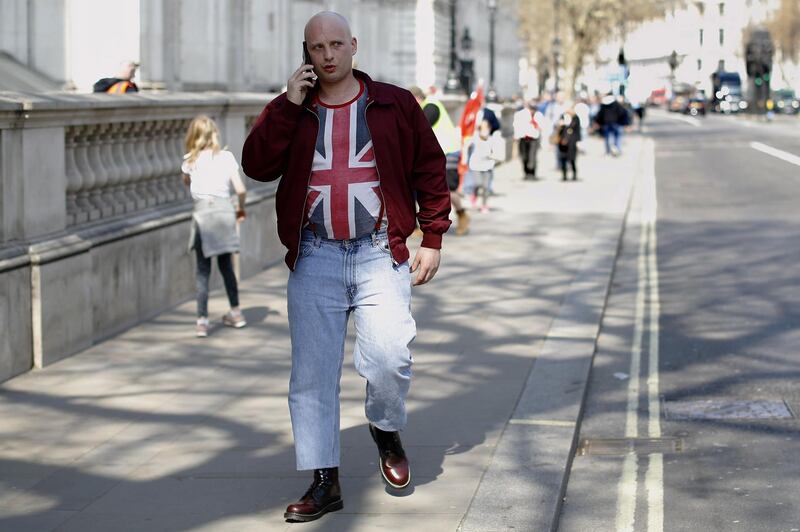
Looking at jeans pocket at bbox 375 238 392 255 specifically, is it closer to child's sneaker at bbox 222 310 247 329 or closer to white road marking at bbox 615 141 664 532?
white road marking at bbox 615 141 664 532

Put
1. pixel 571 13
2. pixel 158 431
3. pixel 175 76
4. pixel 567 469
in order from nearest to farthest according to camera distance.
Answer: pixel 567 469 → pixel 158 431 → pixel 175 76 → pixel 571 13

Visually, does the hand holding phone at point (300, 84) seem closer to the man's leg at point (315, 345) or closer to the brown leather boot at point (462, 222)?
the man's leg at point (315, 345)

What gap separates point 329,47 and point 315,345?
3.95 ft

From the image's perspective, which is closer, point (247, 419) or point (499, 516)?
point (499, 516)

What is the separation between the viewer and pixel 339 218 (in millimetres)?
5949

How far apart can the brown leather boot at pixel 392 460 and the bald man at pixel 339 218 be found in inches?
7.8

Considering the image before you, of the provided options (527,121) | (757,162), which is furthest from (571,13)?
(527,121)

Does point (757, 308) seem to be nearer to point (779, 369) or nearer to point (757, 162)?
point (779, 369)

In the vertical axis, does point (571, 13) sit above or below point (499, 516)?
above

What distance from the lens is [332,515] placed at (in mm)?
6168

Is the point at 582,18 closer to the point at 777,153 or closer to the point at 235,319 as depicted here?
the point at 777,153

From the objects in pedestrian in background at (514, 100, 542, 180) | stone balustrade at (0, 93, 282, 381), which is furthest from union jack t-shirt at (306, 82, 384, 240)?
pedestrian in background at (514, 100, 542, 180)

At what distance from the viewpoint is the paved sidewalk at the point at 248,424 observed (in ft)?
20.5

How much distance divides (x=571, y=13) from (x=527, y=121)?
44.6 m
